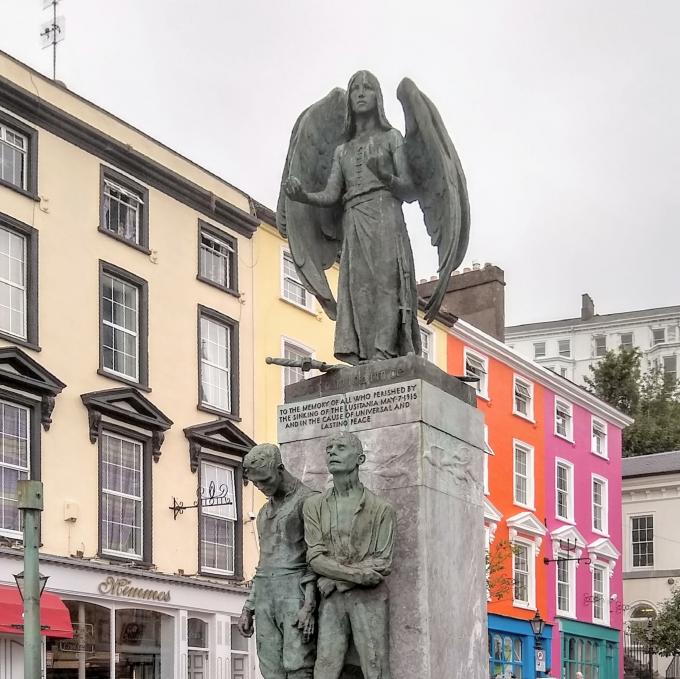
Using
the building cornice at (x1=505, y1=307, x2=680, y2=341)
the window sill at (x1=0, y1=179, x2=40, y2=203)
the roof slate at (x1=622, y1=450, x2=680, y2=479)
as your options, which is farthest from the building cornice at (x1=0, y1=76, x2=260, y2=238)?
the building cornice at (x1=505, y1=307, x2=680, y2=341)

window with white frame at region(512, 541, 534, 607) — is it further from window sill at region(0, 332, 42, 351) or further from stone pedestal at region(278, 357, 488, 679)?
stone pedestal at region(278, 357, 488, 679)

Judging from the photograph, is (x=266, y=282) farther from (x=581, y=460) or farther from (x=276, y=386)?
(x=581, y=460)

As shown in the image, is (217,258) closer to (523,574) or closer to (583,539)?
(523,574)

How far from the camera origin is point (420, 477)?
934cm

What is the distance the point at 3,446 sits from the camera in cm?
2316

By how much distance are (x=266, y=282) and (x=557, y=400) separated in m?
16.1

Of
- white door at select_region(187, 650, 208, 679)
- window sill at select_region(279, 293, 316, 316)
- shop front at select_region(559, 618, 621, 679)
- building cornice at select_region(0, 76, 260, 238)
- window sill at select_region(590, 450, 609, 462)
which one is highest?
building cornice at select_region(0, 76, 260, 238)

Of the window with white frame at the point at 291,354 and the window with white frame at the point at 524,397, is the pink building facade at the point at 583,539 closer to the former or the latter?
the window with white frame at the point at 524,397

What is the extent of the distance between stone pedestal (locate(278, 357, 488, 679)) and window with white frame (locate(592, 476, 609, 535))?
36.5 m

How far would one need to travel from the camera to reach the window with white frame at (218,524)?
2789cm

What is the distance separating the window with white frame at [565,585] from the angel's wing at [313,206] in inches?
1293

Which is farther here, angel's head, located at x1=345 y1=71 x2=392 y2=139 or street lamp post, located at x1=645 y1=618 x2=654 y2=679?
street lamp post, located at x1=645 y1=618 x2=654 y2=679

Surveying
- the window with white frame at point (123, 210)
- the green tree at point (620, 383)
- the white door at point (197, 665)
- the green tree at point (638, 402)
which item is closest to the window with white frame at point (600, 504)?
the green tree at point (638, 402)

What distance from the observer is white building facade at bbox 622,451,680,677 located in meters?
48.2
